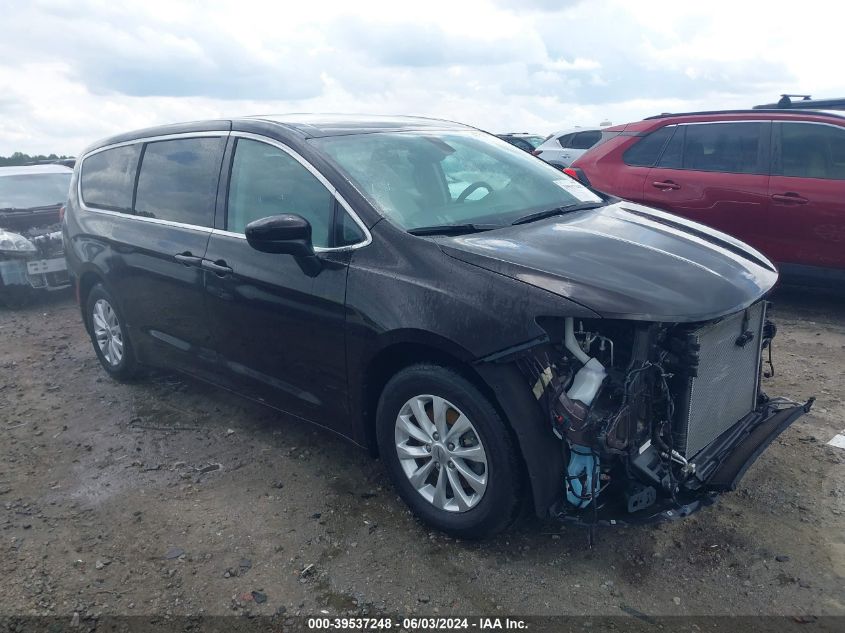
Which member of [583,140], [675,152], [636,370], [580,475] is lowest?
[580,475]

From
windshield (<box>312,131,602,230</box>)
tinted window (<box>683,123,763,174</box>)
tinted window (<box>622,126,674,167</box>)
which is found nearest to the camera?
windshield (<box>312,131,602,230</box>)

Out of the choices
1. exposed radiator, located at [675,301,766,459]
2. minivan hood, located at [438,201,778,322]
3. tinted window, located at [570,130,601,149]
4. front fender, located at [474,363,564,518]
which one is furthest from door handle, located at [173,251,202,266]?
tinted window, located at [570,130,601,149]

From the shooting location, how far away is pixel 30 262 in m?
7.75

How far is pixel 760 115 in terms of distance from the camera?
6.18 m

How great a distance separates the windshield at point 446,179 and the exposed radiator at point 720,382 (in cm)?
Answer: 109

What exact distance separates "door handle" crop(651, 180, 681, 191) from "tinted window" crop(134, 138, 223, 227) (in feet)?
13.9

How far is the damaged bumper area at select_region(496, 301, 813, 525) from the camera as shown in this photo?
2.59 m

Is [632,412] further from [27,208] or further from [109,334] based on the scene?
[27,208]

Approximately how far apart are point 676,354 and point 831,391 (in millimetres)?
A: 2349

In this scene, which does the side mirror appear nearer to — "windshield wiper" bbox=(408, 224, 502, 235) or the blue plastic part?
"windshield wiper" bbox=(408, 224, 502, 235)

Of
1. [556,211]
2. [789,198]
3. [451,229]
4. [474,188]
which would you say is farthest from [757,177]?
[451,229]

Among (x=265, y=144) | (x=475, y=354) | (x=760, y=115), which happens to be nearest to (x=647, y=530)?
(x=475, y=354)

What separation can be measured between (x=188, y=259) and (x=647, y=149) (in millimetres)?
4692

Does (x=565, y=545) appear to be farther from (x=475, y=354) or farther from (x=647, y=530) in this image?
(x=475, y=354)
